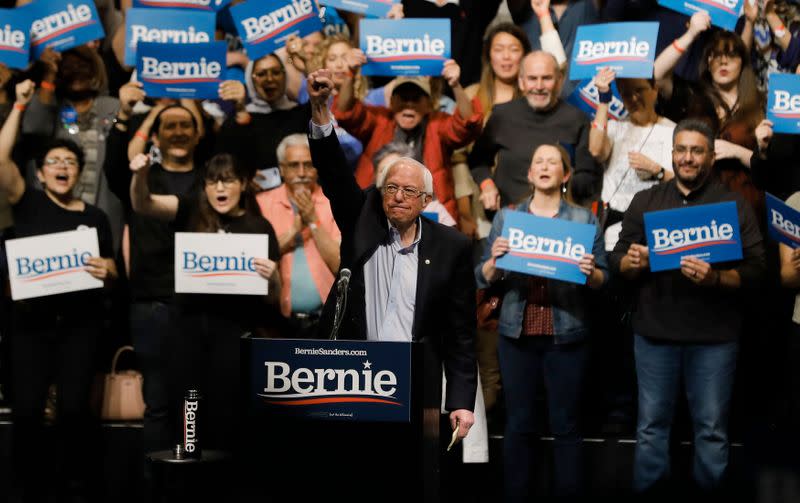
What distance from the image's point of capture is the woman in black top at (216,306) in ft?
17.7

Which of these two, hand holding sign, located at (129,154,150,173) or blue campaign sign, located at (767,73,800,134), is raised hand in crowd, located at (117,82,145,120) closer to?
hand holding sign, located at (129,154,150,173)

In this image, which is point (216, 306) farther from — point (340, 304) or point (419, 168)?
point (340, 304)

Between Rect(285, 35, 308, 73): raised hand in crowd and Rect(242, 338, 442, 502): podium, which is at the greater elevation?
Rect(285, 35, 308, 73): raised hand in crowd

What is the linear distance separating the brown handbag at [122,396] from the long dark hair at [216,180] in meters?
0.91

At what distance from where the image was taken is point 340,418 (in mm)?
3219

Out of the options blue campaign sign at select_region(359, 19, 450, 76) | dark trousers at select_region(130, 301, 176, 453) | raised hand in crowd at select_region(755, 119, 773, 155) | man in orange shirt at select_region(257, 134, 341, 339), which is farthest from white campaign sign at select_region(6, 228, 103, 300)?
raised hand in crowd at select_region(755, 119, 773, 155)

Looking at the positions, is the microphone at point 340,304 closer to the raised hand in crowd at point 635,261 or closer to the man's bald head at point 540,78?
the raised hand in crowd at point 635,261

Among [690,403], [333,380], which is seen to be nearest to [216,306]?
[690,403]

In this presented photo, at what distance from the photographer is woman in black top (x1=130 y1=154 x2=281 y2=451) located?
17.7 ft

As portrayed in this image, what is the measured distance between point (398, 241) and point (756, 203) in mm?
2417

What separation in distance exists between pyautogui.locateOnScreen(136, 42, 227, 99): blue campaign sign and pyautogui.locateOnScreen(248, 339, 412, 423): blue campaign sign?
3035 mm

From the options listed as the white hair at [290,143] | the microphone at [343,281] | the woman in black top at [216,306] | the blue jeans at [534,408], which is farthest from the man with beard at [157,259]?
the microphone at [343,281]

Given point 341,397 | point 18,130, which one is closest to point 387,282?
point 341,397

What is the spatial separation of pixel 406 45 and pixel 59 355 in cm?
235
